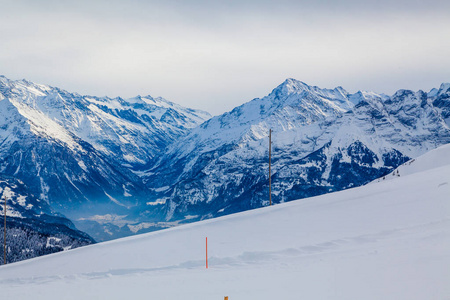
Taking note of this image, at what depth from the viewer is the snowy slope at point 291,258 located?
18625 mm

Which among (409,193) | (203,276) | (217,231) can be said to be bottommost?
(203,276)

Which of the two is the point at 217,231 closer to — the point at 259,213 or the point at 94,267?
the point at 259,213

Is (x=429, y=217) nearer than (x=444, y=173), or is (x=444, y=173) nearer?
(x=429, y=217)

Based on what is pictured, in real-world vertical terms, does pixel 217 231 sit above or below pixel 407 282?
above

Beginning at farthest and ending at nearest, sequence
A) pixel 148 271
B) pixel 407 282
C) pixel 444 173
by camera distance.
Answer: pixel 444 173
pixel 148 271
pixel 407 282

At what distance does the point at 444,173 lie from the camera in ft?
122

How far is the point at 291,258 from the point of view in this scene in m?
24.3

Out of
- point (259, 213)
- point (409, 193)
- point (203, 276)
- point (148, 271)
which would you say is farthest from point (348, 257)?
point (259, 213)

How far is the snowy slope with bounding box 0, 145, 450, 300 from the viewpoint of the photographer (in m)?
18.6

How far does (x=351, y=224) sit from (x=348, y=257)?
765 centimetres

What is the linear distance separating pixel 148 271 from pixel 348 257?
10.5 m

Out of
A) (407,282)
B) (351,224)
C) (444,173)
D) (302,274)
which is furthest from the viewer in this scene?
(444,173)

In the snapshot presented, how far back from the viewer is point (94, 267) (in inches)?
1172

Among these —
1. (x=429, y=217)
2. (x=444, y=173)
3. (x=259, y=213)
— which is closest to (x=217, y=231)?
(x=259, y=213)
